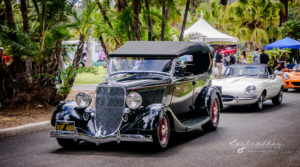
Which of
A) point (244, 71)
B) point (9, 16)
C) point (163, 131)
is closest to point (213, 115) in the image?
point (163, 131)

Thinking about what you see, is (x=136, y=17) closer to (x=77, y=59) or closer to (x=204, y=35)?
(x=77, y=59)

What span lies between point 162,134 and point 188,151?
0.55 meters

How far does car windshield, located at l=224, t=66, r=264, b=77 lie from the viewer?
13.6m

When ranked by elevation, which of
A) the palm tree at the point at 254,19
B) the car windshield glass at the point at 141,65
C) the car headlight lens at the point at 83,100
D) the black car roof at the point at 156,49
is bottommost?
the car headlight lens at the point at 83,100

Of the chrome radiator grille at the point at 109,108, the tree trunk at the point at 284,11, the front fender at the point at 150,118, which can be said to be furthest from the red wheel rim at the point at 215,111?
the tree trunk at the point at 284,11

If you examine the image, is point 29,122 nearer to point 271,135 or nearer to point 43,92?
point 43,92

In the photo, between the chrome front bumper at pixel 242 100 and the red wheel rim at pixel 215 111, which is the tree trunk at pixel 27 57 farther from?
the chrome front bumper at pixel 242 100

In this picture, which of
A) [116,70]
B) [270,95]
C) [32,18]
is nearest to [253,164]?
[116,70]

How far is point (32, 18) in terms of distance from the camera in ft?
44.1

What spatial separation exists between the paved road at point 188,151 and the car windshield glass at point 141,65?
1.48 m

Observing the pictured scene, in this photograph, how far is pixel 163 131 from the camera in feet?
23.1

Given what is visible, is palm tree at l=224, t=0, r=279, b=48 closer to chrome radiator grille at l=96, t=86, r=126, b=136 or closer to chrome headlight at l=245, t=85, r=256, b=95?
chrome headlight at l=245, t=85, r=256, b=95

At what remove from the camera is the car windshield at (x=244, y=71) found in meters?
13.6

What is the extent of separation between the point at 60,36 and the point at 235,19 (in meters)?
28.8
